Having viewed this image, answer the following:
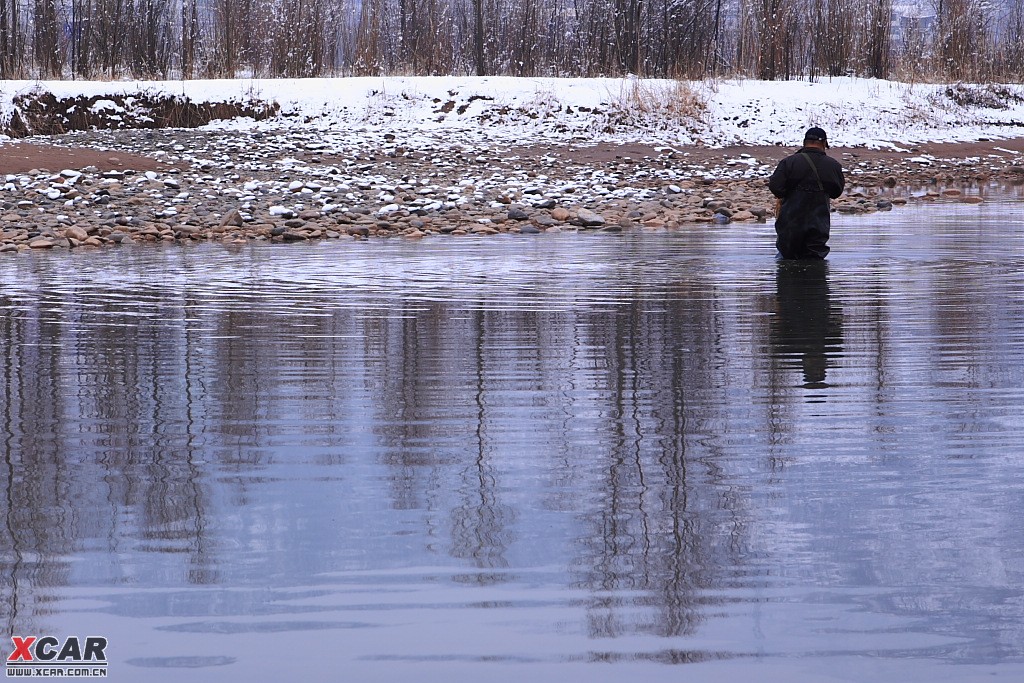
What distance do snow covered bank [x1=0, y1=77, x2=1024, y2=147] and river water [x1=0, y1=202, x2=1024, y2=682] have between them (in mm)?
18974

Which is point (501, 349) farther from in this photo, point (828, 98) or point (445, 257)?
point (828, 98)

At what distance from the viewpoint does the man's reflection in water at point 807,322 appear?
24.8ft

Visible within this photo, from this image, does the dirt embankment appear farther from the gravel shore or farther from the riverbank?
the gravel shore

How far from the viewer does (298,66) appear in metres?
32.7

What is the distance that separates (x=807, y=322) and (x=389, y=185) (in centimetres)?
1359

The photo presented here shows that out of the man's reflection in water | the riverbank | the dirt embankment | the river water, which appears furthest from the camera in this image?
the dirt embankment

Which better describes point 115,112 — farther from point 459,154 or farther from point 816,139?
point 816,139

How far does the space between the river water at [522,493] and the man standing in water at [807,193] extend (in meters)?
3.30

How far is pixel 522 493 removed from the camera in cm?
479

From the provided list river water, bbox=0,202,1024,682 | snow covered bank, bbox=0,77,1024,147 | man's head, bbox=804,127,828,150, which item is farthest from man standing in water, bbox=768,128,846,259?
snow covered bank, bbox=0,77,1024,147

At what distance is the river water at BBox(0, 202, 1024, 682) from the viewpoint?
11.6ft

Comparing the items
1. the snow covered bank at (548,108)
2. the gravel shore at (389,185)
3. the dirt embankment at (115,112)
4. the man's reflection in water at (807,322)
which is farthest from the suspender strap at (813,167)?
the dirt embankment at (115,112)

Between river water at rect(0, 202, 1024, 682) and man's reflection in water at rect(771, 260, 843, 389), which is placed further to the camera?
man's reflection in water at rect(771, 260, 843, 389)

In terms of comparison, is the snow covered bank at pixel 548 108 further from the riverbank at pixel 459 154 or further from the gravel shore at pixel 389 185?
the gravel shore at pixel 389 185
